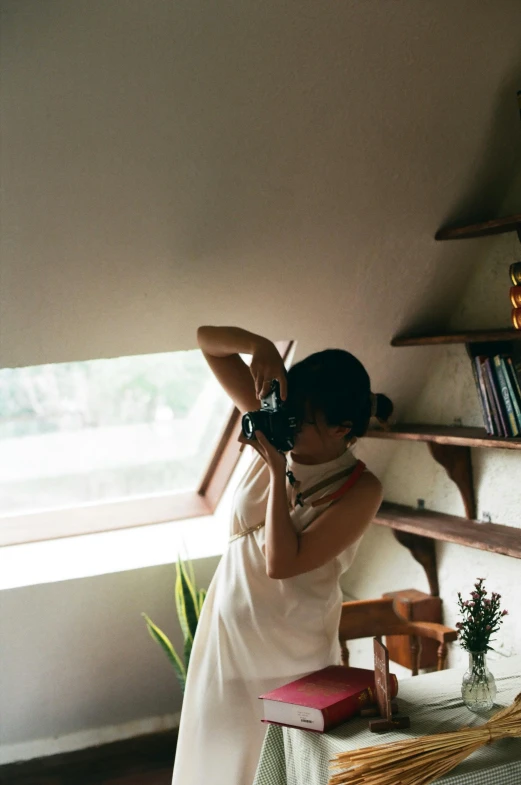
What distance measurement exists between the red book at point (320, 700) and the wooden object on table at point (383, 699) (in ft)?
0.14

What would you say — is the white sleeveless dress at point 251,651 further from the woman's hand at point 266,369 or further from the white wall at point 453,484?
the white wall at point 453,484

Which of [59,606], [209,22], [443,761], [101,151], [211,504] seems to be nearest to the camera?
[443,761]

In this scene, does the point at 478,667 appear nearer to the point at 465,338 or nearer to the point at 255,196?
the point at 465,338

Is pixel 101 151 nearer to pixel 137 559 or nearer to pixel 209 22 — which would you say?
pixel 209 22

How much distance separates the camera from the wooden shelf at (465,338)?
2328 mm

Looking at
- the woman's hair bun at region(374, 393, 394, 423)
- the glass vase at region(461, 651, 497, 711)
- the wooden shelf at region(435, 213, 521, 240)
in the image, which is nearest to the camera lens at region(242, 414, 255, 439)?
the woman's hair bun at region(374, 393, 394, 423)

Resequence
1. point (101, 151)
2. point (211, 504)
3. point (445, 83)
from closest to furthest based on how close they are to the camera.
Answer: point (101, 151) → point (445, 83) → point (211, 504)

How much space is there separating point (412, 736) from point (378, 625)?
845mm

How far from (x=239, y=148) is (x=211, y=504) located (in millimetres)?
1751

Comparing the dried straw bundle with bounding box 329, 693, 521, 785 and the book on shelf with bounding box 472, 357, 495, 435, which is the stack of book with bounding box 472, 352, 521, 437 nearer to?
the book on shelf with bounding box 472, 357, 495, 435

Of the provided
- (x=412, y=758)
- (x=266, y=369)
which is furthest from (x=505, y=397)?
(x=412, y=758)

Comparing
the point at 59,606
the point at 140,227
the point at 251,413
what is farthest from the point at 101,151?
the point at 59,606

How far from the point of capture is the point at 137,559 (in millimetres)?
3209

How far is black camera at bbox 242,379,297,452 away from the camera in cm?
192
